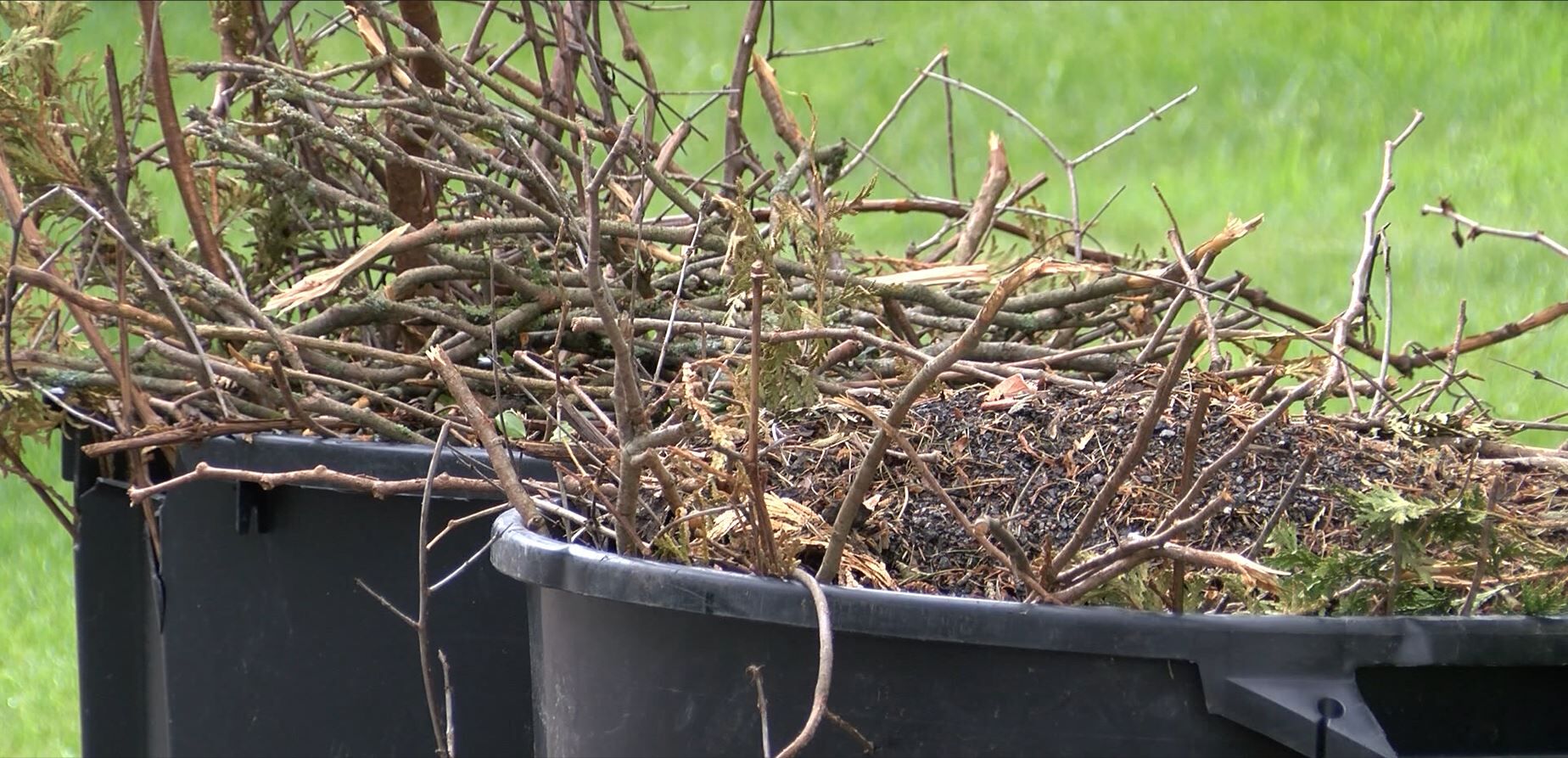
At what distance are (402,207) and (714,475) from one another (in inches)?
30.5

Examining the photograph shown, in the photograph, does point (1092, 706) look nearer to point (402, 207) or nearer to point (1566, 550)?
point (1566, 550)

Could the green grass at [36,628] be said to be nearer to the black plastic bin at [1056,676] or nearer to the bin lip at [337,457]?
the bin lip at [337,457]

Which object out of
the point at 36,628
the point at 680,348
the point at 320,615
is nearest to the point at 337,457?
the point at 320,615

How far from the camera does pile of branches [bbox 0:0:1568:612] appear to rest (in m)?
0.96

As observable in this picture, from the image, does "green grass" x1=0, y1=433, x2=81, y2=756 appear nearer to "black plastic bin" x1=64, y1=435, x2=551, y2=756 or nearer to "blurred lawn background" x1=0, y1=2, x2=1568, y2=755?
"blurred lawn background" x1=0, y1=2, x2=1568, y2=755

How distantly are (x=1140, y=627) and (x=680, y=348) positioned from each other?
745 mm

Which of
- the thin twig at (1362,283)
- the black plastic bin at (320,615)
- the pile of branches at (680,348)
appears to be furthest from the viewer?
the black plastic bin at (320,615)

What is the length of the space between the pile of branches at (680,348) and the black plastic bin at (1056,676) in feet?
0.11

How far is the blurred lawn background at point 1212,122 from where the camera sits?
14.7ft

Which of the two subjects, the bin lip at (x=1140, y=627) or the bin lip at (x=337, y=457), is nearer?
the bin lip at (x=1140, y=627)

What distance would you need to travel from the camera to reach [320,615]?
4.69 ft

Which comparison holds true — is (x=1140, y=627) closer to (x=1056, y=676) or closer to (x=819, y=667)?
(x=1056, y=676)

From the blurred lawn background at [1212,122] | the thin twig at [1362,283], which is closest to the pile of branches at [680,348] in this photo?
the thin twig at [1362,283]

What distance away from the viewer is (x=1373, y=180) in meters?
6.59
